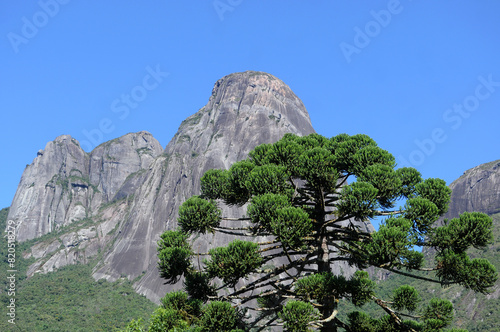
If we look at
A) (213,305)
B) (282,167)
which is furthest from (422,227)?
(213,305)

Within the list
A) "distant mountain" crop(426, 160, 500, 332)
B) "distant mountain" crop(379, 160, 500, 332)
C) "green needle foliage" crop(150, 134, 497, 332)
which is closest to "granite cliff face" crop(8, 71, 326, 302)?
"distant mountain" crop(379, 160, 500, 332)

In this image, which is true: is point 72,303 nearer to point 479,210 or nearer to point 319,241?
point 319,241

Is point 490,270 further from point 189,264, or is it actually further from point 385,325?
point 189,264

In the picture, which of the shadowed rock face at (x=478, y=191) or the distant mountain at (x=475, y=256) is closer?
the distant mountain at (x=475, y=256)

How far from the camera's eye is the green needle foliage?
13977 mm

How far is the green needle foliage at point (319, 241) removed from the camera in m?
14.0

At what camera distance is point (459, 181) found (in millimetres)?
180625

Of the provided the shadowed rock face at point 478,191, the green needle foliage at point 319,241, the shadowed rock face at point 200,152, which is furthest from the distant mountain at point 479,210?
the green needle foliage at point 319,241

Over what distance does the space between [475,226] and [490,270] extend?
148 centimetres

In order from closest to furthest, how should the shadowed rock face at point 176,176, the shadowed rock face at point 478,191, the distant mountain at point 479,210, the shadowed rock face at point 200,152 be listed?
the distant mountain at point 479,210, the shadowed rock face at point 200,152, the shadowed rock face at point 176,176, the shadowed rock face at point 478,191

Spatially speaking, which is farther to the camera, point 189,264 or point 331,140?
point 331,140

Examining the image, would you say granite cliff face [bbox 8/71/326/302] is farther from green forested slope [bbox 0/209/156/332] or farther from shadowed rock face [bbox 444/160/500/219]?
shadowed rock face [bbox 444/160/500/219]

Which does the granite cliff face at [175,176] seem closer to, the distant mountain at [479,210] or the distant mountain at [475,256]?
the distant mountain at [475,256]

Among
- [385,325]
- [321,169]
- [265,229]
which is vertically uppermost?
[321,169]
